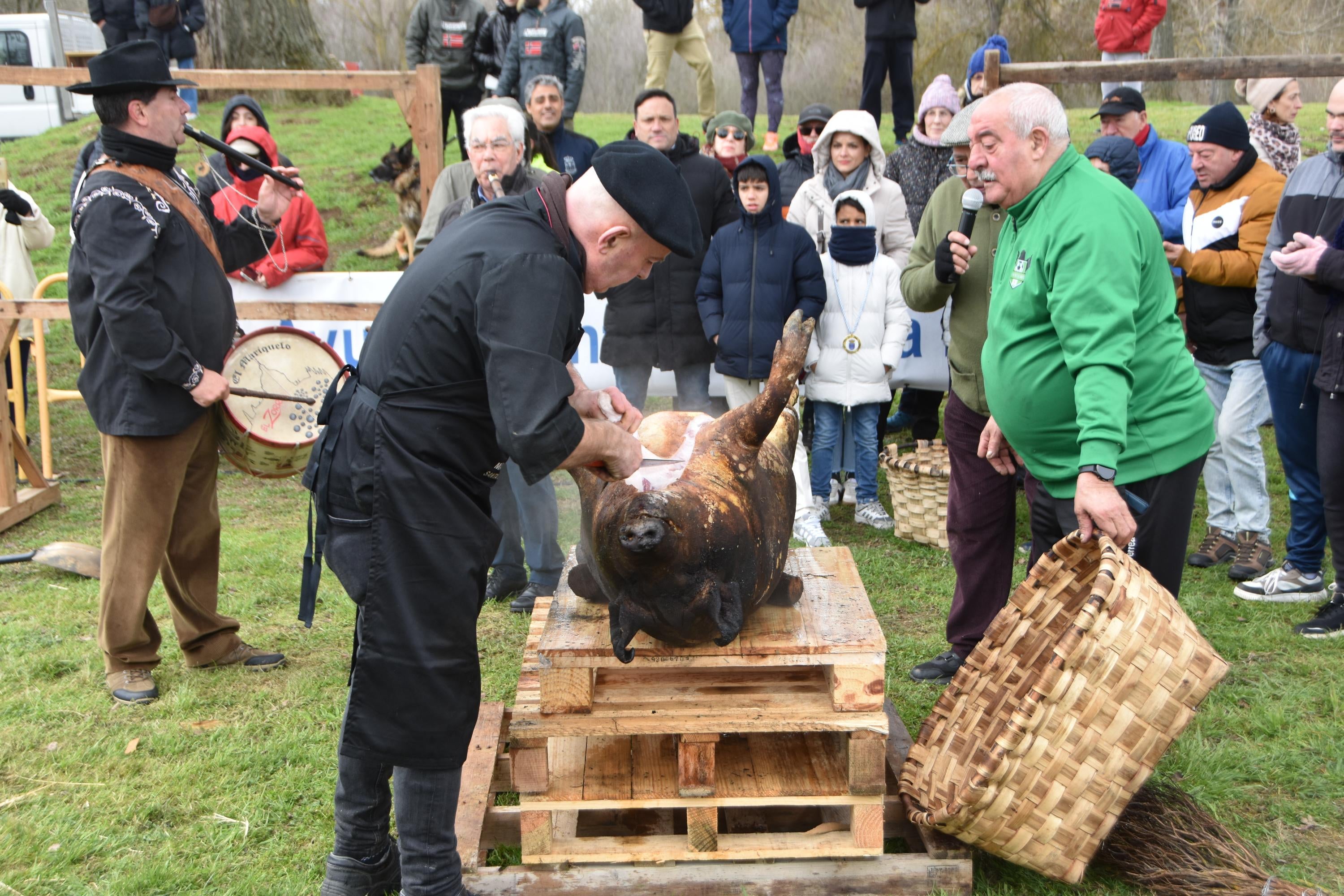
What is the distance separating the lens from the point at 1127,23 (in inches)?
374

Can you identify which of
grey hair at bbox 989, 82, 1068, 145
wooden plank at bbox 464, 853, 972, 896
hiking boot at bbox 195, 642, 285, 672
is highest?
grey hair at bbox 989, 82, 1068, 145

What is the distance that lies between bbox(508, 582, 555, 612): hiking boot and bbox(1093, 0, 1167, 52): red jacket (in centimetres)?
728

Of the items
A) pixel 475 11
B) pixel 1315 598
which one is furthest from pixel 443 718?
pixel 475 11

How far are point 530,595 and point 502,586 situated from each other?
0.76 ft

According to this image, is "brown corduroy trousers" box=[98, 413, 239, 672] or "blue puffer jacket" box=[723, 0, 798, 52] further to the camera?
"blue puffer jacket" box=[723, 0, 798, 52]

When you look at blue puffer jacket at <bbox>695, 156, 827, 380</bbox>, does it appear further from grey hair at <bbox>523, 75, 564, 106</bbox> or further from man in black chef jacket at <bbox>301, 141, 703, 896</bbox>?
man in black chef jacket at <bbox>301, 141, 703, 896</bbox>

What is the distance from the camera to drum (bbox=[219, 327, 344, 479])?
4.52m

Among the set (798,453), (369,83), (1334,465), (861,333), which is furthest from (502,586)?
(1334,465)

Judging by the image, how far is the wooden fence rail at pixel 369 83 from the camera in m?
6.84

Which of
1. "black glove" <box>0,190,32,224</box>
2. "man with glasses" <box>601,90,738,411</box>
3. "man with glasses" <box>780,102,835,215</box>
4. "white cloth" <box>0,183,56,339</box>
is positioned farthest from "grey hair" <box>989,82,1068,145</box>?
"white cloth" <box>0,183,56,339</box>

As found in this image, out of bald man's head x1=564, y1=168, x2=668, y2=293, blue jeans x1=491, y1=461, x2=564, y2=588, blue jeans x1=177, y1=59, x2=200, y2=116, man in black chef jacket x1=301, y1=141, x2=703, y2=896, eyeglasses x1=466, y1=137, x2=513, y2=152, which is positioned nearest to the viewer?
man in black chef jacket x1=301, y1=141, x2=703, y2=896

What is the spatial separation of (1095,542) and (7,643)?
4720 mm

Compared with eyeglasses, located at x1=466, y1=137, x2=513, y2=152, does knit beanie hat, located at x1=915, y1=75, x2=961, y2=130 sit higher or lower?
higher

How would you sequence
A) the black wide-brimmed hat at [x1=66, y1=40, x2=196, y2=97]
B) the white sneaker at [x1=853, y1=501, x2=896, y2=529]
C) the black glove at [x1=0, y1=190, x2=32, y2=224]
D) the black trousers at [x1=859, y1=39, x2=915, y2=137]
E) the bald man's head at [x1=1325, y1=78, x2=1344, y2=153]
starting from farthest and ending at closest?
the black trousers at [x1=859, y1=39, x2=915, y2=137] < the black glove at [x1=0, y1=190, x2=32, y2=224] < the white sneaker at [x1=853, y1=501, x2=896, y2=529] < the bald man's head at [x1=1325, y1=78, x2=1344, y2=153] < the black wide-brimmed hat at [x1=66, y1=40, x2=196, y2=97]
